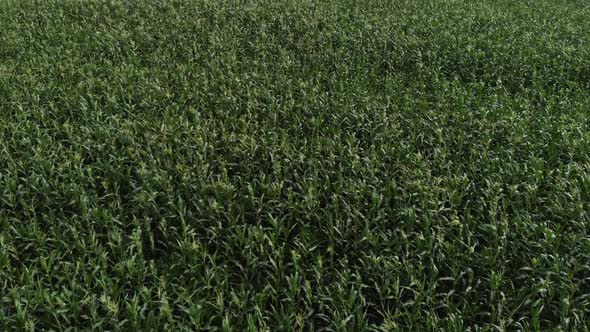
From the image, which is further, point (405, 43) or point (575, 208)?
point (405, 43)

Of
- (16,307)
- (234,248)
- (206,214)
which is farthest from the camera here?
(206,214)

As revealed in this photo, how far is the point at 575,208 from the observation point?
19.5ft

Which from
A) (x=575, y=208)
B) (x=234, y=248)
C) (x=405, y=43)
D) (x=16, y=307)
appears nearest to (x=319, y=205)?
(x=234, y=248)

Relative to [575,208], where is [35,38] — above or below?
below

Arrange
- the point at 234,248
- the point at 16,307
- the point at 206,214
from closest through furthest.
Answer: the point at 16,307
the point at 234,248
the point at 206,214

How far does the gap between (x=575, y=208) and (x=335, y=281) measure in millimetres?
2946

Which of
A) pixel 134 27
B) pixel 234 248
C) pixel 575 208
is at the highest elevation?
pixel 575 208

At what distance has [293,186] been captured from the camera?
6.69m

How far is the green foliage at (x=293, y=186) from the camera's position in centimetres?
489

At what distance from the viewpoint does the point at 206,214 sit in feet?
19.9

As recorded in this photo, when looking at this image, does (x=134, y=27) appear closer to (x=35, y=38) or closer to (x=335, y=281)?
(x=35, y=38)

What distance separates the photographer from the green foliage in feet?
16.0

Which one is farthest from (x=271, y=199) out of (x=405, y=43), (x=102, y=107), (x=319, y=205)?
(x=405, y=43)

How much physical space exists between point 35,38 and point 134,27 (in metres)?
2.38
